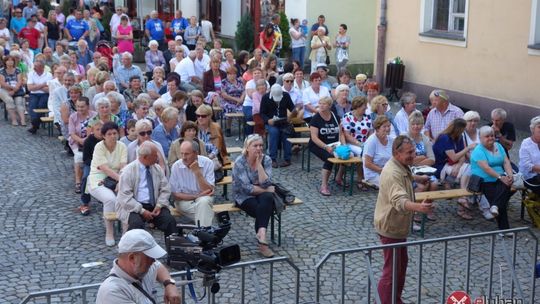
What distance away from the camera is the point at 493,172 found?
1059 centimetres

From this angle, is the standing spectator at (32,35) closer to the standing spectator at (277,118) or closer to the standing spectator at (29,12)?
the standing spectator at (29,12)

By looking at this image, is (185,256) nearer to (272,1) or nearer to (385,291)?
(385,291)

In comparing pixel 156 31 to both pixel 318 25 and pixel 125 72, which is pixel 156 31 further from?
pixel 125 72

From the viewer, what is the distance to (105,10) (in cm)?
2988

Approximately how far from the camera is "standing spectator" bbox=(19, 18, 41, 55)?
76.5 feet

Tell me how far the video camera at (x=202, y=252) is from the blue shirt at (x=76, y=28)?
19.8m

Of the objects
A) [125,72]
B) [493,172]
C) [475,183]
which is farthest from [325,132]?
[125,72]

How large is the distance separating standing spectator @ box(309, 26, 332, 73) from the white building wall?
6047mm

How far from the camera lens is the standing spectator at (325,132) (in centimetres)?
1263

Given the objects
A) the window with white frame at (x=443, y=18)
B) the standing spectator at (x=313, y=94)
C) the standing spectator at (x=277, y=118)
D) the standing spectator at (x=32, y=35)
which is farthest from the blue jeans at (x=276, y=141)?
the standing spectator at (x=32, y=35)

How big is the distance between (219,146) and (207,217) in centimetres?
214

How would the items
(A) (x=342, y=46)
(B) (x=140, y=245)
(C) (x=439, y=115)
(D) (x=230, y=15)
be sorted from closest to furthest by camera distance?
(B) (x=140, y=245)
(C) (x=439, y=115)
(A) (x=342, y=46)
(D) (x=230, y=15)

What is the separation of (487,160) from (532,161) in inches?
25.9

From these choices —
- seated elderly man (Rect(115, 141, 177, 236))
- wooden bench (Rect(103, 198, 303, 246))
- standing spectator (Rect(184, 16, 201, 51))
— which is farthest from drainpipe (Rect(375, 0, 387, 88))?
seated elderly man (Rect(115, 141, 177, 236))
